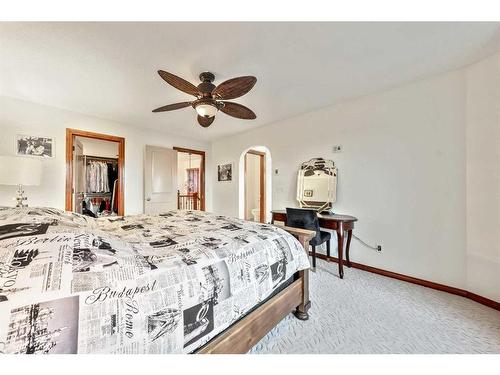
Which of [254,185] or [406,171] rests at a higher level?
[406,171]

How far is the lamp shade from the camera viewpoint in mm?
2070

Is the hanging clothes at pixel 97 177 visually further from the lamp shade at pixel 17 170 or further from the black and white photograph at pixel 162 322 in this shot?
the black and white photograph at pixel 162 322

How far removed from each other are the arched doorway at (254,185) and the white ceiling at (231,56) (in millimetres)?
2073

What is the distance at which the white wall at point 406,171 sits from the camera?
2.11 meters

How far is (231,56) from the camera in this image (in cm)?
184

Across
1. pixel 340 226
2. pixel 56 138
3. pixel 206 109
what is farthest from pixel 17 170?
pixel 340 226

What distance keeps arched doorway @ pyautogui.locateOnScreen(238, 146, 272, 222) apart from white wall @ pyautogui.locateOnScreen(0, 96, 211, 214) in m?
2.05

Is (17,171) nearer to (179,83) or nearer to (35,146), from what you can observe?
(35,146)

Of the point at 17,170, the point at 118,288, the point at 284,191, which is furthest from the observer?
the point at 284,191

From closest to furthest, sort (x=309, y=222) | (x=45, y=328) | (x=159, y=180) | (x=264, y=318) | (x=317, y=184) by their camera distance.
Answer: (x=45, y=328) < (x=264, y=318) < (x=309, y=222) < (x=317, y=184) < (x=159, y=180)

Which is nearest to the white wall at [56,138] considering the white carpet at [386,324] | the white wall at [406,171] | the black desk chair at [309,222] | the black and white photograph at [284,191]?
the black and white photograph at [284,191]

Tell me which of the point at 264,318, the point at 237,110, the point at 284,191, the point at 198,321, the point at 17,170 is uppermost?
the point at 237,110

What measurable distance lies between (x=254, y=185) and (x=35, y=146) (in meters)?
4.64

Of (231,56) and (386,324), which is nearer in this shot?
(386,324)
